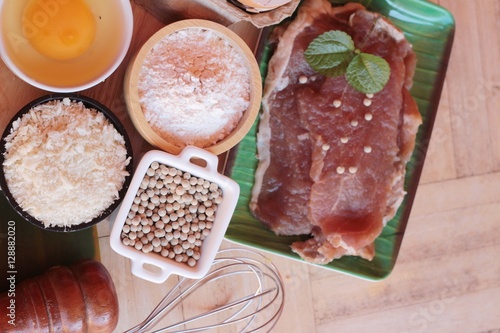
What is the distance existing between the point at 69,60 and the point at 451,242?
1146mm

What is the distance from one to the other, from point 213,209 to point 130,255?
0.21 meters

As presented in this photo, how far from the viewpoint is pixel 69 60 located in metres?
1.26

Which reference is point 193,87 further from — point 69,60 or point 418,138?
point 418,138

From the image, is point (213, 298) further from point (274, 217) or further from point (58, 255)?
point (58, 255)

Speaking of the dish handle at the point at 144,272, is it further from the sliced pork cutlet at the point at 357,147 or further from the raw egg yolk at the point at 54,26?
the raw egg yolk at the point at 54,26

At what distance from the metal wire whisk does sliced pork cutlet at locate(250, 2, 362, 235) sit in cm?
13

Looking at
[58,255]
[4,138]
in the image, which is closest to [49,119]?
[4,138]

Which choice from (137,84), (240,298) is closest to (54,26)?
(137,84)

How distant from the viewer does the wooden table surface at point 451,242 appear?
63.8 inches

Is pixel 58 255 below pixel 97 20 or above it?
below

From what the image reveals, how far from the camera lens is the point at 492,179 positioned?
1.71 m

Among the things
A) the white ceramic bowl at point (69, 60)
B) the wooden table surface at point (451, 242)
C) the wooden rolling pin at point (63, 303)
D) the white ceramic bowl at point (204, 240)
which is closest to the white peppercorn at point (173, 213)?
the white ceramic bowl at point (204, 240)

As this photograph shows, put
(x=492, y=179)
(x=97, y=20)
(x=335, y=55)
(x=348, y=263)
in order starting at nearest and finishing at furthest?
1. (x=97, y=20)
2. (x=335, y=55)
3. (x=348, y=263)
4. (x=492, y=179)

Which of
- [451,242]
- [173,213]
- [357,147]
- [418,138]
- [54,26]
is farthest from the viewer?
[451,242]
